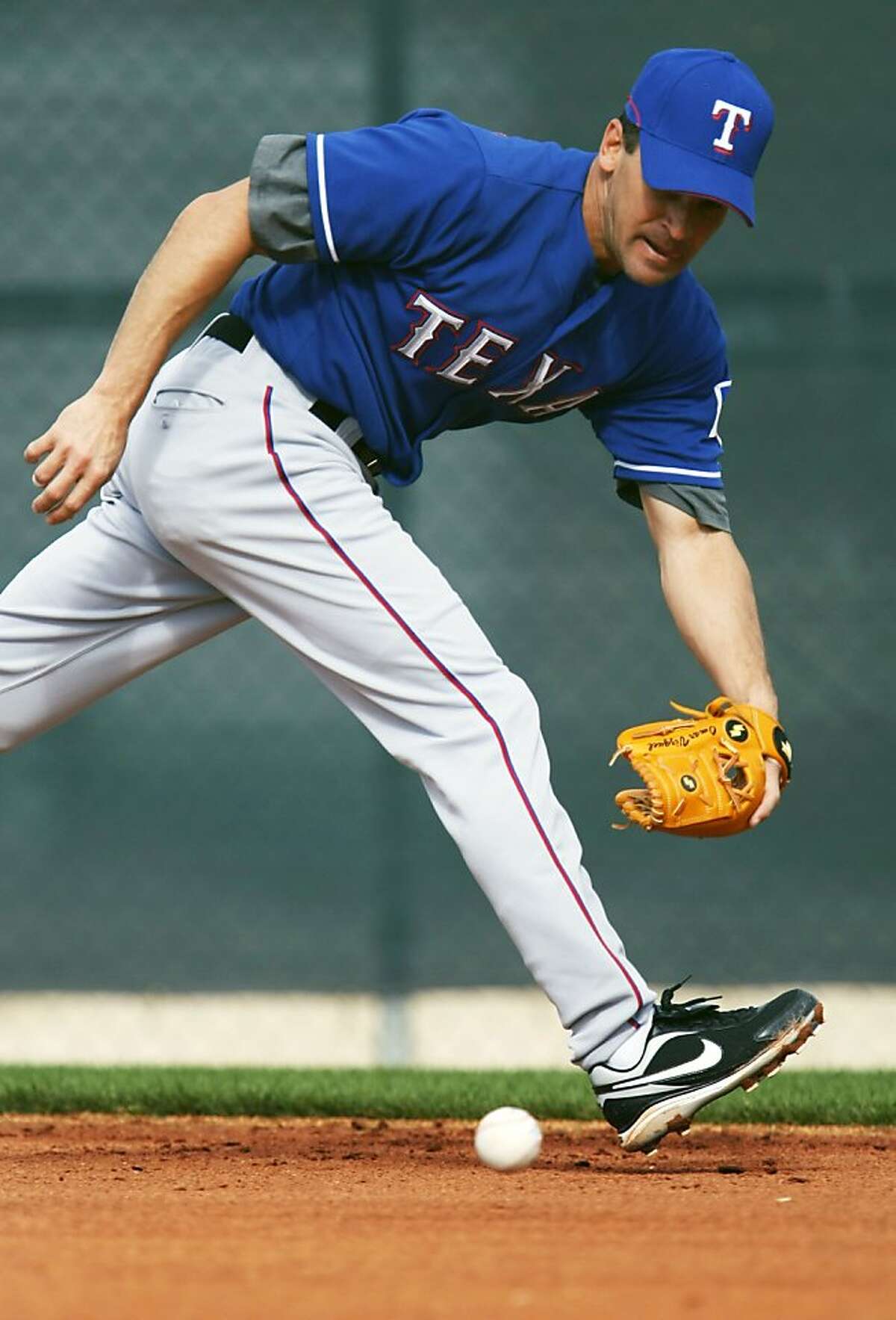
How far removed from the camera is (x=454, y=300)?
322cm

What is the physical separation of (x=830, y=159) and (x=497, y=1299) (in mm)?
4773

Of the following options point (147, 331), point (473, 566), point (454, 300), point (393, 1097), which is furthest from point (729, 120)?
point (473, 566)

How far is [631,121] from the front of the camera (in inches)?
125

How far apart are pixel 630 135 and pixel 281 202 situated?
570 millimetres

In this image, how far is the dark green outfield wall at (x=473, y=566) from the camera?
19.7 feet

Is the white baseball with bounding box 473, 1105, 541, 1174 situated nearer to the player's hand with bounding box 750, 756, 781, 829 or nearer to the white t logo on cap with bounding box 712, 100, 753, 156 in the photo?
the player's hand with bounding box 750, 756, 781, 829

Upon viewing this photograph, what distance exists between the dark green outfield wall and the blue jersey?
2.55 metres

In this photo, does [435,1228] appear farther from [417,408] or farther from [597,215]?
[597,215]

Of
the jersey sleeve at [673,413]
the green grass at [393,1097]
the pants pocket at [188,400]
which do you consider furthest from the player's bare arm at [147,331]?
the green grass at [393,1097]

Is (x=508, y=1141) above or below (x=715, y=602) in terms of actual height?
below

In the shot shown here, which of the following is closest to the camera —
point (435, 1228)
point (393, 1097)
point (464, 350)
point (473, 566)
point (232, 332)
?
point (435, 1228)

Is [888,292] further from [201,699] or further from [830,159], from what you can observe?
[201,699]

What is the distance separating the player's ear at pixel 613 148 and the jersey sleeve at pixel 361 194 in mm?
206

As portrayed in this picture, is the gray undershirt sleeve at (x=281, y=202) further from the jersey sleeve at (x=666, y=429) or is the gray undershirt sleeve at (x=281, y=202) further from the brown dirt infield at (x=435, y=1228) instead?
the brown dirt infield at (x=435, y=1228)
